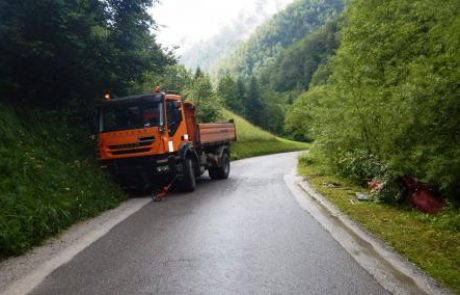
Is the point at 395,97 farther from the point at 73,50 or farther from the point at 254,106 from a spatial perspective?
the point at 254,106

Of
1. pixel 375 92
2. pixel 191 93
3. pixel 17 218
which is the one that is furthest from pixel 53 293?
pixel 191 93

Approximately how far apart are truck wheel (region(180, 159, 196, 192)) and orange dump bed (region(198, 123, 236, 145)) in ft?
6.49

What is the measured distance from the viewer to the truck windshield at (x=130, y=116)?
44.7 ft

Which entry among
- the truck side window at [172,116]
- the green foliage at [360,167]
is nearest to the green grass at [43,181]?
the truck side window at [172,116]

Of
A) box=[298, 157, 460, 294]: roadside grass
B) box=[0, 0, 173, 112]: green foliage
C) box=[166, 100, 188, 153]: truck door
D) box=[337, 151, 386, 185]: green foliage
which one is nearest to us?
box=[298, 157, 460, 294]: roadside grass

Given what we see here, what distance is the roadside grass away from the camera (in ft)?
19.3

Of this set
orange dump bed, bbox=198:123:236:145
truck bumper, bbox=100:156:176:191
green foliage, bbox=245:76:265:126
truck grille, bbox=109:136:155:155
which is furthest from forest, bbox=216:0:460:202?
green foliage, bbox=245:76:265:126

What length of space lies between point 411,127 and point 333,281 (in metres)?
5.80

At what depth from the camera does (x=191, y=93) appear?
4234 cm

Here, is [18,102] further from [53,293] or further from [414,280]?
[414,280]

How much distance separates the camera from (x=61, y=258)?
22.9 feet

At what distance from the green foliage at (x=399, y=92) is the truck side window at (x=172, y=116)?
205 inches

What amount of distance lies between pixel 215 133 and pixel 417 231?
11148 mm

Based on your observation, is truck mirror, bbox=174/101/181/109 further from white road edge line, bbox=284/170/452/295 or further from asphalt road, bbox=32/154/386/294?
white road edge line, bbox=284/170/452/295
